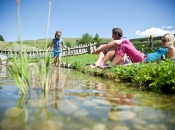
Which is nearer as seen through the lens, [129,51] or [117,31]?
[129,51]

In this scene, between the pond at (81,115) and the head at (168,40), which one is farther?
the head at (168,40)

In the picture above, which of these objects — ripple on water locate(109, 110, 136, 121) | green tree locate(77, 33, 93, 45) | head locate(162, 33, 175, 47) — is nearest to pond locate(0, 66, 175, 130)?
ripple on water locate(109, 110, 136, 121)

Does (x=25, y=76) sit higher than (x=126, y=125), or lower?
higher

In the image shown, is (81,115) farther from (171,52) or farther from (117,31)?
(117,31)

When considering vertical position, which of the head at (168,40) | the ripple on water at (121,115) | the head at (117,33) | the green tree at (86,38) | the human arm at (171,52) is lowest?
the ripple on water at (121,115)

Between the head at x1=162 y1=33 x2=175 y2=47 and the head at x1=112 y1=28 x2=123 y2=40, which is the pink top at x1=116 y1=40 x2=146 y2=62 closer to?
the head at x1=112 y1=28 x2=123 y2=40

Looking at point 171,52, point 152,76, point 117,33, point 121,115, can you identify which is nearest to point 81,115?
point 121,115

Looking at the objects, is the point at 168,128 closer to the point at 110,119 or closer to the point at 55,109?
the point at 110,119

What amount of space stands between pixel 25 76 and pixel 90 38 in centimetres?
5662

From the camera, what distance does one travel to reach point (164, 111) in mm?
1676

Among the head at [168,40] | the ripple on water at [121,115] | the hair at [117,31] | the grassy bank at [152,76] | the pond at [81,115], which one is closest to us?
the pond at [81,115]

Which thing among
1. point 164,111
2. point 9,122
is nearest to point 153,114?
point 164,111

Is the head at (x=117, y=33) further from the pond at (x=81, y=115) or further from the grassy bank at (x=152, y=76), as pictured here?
the pond at (x=81, y=115)

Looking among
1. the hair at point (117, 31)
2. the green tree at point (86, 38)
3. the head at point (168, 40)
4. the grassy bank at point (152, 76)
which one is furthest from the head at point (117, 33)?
the green tree at point (86, 38)
